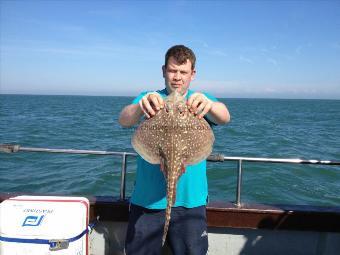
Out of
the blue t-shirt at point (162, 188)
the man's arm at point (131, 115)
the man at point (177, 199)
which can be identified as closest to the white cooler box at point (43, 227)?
the man at point (177, 199)

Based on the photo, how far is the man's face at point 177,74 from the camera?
10.3ft

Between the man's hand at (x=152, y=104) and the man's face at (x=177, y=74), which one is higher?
the man's face at (x=177, y=74)

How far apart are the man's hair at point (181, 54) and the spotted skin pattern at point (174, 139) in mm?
508

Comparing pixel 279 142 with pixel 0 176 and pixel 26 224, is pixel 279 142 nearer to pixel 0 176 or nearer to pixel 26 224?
pixel 0 176

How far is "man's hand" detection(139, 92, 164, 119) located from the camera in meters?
2.68

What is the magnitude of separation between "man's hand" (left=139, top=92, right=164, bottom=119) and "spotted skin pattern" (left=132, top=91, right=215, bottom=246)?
0.13 ft

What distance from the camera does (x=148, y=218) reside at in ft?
10.8

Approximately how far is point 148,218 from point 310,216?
6.97 ft

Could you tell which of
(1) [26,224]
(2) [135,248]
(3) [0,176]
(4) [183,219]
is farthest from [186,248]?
(3) [0,176]

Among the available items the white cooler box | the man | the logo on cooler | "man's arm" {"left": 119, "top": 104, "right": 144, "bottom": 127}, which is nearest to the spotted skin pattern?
"man's arm" {"left": 119, "top": 104, "right": 144, "bottom": 127}

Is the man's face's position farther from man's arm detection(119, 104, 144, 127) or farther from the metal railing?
the metal railing

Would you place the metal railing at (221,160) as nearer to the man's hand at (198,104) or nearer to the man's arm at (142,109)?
the man's arm at (142,109)

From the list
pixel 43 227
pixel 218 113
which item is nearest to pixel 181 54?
pixel 218 113

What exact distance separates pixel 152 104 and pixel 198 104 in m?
0.37
